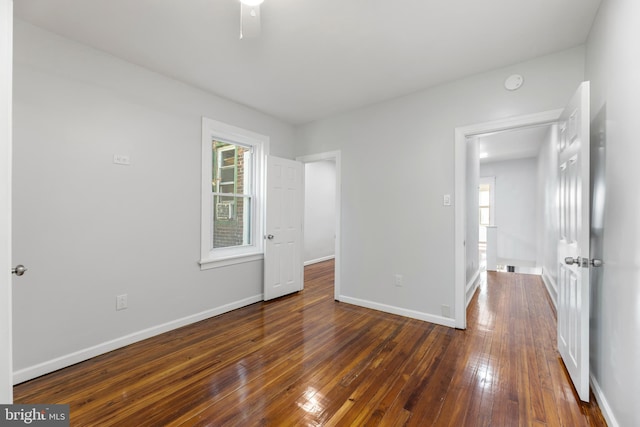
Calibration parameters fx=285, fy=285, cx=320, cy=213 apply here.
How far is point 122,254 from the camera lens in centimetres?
268

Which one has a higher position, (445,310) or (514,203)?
(514,203)

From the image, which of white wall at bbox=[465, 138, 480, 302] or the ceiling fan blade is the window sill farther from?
white wall at bbox=[465, 138, 480, 302]

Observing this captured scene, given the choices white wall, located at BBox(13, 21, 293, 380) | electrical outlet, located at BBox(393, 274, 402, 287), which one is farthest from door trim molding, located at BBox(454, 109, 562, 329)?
white wall, located at BBox(13, 21, 293, 380)

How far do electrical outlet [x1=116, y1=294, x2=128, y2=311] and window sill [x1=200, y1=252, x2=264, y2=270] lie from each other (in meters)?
0.80

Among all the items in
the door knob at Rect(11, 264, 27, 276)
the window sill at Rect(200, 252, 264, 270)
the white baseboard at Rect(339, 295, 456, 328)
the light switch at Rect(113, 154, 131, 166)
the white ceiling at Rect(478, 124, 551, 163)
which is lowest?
the white baseboard at Rect(339, 295, 456, 328)

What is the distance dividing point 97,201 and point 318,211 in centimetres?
512

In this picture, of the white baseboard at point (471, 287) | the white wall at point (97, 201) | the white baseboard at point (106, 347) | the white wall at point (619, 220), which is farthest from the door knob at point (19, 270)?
the white baseboard at point (471, 287)

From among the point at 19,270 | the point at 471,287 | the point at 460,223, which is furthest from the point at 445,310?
the point at 19,270

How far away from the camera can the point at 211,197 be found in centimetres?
347

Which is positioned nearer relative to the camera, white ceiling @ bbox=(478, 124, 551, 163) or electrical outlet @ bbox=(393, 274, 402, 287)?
electrical outlet @ bbox=(393, 274, 402, 287)

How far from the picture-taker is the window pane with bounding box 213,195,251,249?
3689 mm

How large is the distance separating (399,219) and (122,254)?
9.79 feet

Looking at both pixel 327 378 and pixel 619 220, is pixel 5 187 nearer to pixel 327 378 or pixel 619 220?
pixel 327 378

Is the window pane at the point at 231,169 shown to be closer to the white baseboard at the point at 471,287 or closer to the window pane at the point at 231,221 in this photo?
the window pane at the point at 231,221
